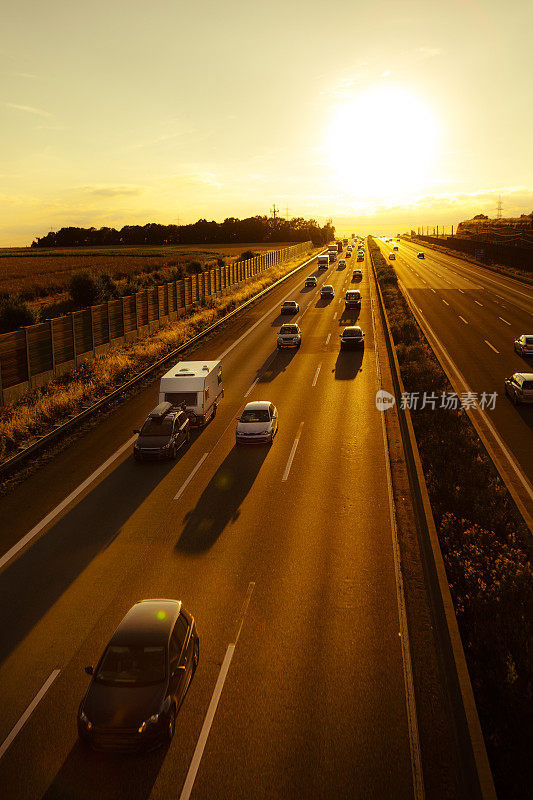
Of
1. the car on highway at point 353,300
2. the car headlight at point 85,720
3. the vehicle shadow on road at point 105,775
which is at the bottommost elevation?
the vehicle shadow on road at point 105,775

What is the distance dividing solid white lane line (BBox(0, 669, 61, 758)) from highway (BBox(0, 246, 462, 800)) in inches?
1.4

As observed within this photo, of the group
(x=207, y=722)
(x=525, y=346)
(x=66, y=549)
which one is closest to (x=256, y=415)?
(x=66, y=549)

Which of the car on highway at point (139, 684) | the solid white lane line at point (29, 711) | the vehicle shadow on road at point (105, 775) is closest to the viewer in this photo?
the vehicle shadow on road at point (105, 775)

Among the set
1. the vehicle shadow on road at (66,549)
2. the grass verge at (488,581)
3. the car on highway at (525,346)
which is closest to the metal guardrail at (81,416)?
the vehicle shadow on road at (66,549)

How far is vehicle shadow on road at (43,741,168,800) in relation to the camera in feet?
26.5

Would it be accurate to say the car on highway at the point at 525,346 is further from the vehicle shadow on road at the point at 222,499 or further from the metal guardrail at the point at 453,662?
the vehicle shadow on road at the point at 222,499

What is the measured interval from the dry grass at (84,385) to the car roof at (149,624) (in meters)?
13.2

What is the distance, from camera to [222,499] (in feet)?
57.6

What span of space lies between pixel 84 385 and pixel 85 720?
23161 millimetres

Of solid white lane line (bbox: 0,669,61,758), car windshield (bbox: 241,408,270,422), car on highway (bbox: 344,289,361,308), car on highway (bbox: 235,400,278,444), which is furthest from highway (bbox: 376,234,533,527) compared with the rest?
solid white lane line (bbox: 0,669,61,758)

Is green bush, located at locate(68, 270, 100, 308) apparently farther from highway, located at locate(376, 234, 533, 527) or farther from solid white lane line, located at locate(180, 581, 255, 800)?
solid white lane line, located at locate(180, 581, 255, 800)

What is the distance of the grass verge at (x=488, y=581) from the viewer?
8.72m

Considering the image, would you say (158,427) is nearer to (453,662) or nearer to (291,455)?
(291,455)

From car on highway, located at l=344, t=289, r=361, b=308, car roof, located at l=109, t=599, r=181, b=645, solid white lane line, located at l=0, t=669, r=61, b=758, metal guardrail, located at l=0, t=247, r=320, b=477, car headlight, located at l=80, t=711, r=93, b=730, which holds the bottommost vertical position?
solid white lane line, located at l=0, t=669, r=61, b=758
